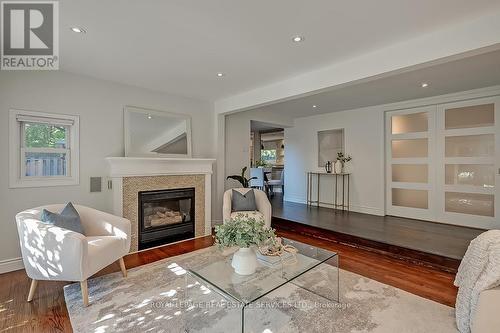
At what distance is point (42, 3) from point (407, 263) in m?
4.62

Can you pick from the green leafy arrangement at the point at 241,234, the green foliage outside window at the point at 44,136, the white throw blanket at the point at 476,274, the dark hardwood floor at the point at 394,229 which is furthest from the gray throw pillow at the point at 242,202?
the white throw blanket at the point at 476,274

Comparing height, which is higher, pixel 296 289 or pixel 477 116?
pixel 477 116

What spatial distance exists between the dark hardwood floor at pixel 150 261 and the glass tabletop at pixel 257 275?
0.95m

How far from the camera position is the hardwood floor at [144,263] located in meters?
2.01

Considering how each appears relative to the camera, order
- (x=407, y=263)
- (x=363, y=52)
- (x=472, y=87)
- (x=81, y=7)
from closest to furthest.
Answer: (x=81, y=7), (x=363, y=52), (x=407, y=263), (x=472, y=87)

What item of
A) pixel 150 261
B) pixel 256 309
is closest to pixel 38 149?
pixel 150 261

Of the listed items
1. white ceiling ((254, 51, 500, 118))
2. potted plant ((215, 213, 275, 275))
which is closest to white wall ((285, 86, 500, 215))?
white ceiling ((254, 51, 500, 118))

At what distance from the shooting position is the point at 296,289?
2.51 metres

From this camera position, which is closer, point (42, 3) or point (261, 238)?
point (42, 3)

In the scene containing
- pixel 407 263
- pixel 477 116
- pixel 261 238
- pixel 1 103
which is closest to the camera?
pixel 261 238

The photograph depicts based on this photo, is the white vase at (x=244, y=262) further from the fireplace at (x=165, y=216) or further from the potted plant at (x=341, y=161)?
the potted plant at (x=341, y=161)

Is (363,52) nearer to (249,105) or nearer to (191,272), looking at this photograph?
(249,105)

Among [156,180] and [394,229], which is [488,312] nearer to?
[394,229]

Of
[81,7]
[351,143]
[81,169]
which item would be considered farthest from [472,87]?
[81,169]
